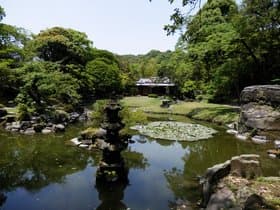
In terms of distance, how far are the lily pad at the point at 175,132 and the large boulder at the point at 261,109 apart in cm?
226

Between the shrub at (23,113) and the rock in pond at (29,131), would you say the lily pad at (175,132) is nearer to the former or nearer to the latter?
the rock in pond at (29,131)

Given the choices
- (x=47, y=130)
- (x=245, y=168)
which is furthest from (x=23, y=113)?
(x=245, y=168)

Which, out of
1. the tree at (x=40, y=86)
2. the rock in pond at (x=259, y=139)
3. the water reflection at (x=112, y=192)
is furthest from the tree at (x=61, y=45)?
the water reflection at (x=112, y=192)

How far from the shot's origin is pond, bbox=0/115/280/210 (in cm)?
799

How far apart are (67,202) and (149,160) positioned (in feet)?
16.4

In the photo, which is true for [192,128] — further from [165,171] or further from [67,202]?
[67,202]

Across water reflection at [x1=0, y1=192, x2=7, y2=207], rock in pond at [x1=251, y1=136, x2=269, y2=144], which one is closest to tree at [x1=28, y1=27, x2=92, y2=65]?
rock in pond at [x1=251, y1=136, x2=269, y2=144]

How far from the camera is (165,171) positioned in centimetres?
1077

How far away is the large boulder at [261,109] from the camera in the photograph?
649 inches

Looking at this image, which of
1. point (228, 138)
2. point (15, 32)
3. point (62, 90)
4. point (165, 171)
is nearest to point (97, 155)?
point (165, 171)

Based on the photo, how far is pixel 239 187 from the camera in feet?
21.6

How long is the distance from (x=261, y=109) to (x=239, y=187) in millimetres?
11527

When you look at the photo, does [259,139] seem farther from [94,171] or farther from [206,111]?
[206,111]

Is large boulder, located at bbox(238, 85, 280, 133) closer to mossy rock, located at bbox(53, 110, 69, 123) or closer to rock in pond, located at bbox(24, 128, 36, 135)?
mossy rock, located at bbox(53, 110, 69, 123)
